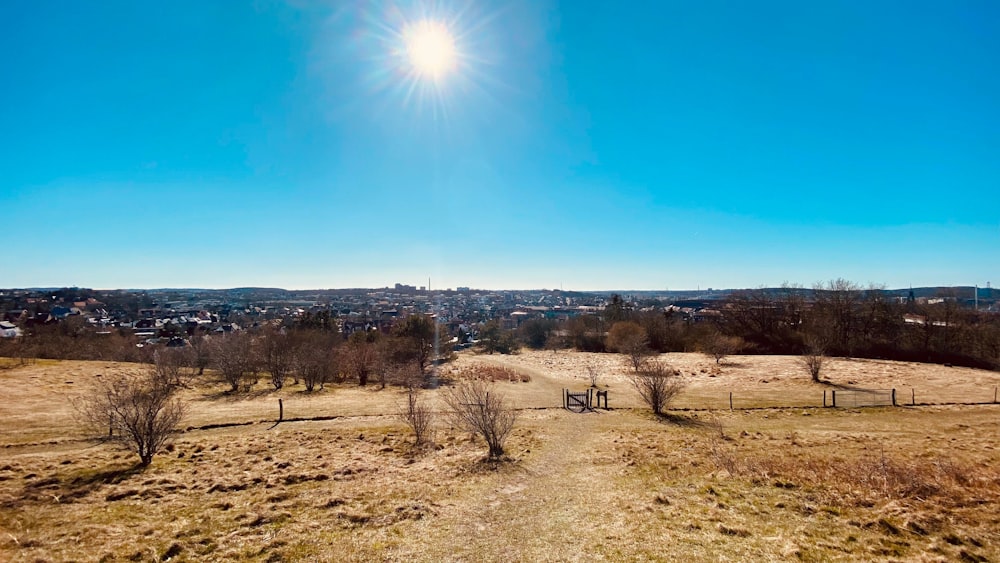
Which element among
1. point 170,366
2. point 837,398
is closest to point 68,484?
point 170,366

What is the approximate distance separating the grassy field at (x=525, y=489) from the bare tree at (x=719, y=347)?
82.1 ft

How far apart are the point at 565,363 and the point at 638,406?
2609 centimetres

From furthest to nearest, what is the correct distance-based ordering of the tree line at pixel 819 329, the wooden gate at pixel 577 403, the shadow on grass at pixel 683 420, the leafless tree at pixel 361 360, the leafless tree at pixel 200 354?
the tree line at pixel 819 329 < the leafless tree at pixel 200 354 < the leafless tree at pixel 361 360 < the wooden gate at pixel 577 403 < the shadow on grass at pixel 683 420

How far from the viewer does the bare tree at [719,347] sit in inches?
2064

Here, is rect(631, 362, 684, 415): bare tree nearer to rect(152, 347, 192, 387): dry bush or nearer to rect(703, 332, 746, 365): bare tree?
rect(703, 332, 746, 365): bare tree

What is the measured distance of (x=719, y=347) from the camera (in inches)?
2060

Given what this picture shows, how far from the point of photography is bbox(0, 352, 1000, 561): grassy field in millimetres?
9719

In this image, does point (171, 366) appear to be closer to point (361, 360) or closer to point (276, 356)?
point (276, 356)

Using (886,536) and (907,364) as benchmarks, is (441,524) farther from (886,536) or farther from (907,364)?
(907,364)

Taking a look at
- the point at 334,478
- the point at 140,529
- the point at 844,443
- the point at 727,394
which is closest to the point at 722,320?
the point at 727,394

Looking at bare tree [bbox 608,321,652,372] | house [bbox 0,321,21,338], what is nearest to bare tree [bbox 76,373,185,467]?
bare tree [bbox 608,321,652,372]

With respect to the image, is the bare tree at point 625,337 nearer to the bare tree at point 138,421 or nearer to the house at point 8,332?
the bare tree at point 138,421

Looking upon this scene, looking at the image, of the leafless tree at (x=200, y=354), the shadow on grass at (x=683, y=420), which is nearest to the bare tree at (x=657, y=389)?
the shadow on grass at (x=683, y=420)

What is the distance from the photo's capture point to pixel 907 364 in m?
46.2
